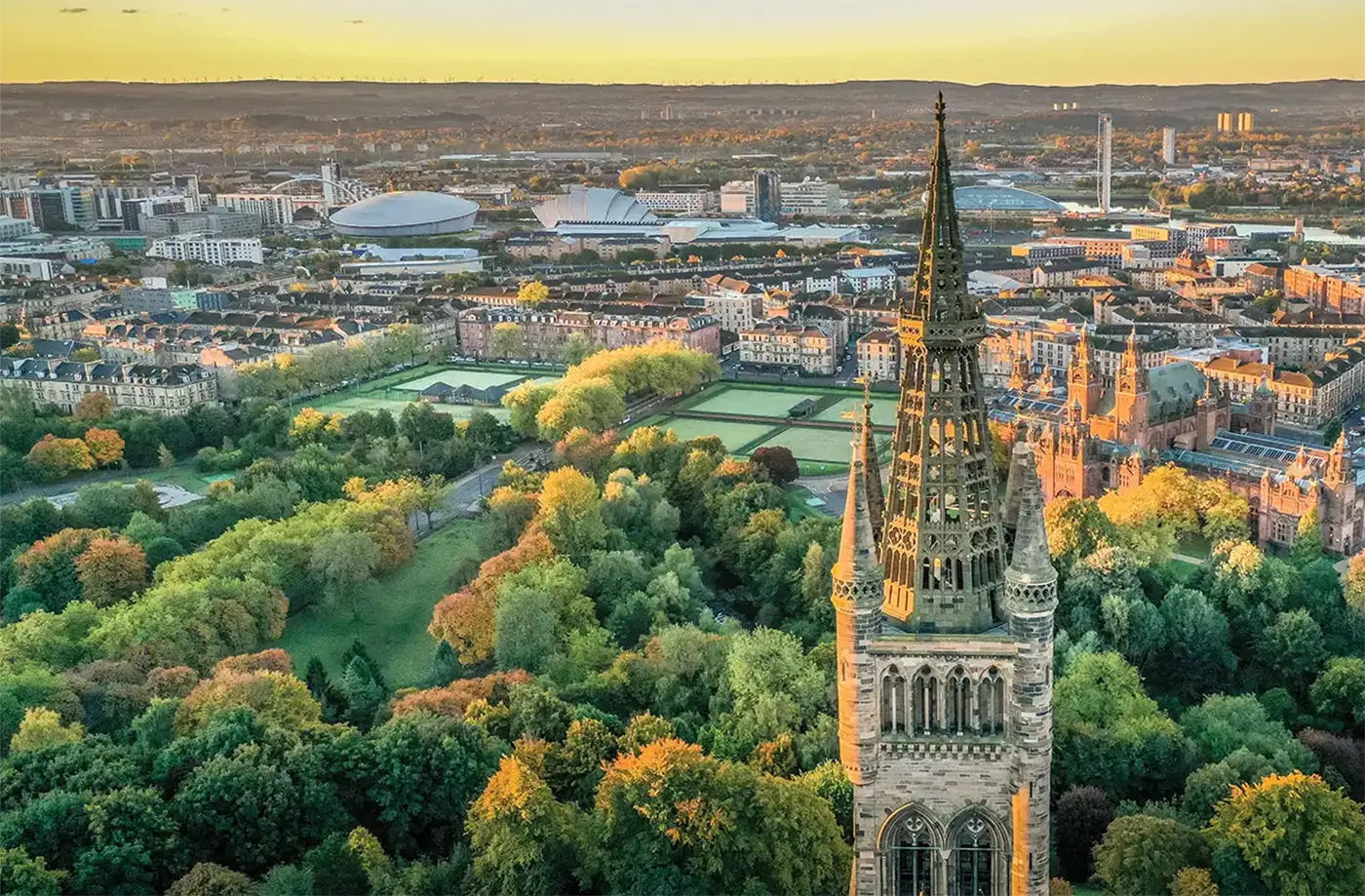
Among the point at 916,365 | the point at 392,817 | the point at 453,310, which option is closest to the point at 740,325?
the point at 453,310

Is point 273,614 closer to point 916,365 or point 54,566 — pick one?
point 54,566

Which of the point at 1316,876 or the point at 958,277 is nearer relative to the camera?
the point at 958,277

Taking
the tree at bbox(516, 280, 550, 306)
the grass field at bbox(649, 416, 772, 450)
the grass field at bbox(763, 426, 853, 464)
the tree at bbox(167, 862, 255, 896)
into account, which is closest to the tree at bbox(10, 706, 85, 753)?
the tree at bbox(167, 862, 255, 896)

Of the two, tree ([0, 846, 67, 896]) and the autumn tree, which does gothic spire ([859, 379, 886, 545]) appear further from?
tree ([0, 846, 67, 896])

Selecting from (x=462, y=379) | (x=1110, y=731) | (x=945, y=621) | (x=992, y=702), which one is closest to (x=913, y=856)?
(x=992, y=702)

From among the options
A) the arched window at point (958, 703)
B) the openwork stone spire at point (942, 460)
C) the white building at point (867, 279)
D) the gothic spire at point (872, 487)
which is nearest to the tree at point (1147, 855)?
the arched window at point (958, 703)

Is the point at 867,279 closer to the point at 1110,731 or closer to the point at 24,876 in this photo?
the point at 1110,731
